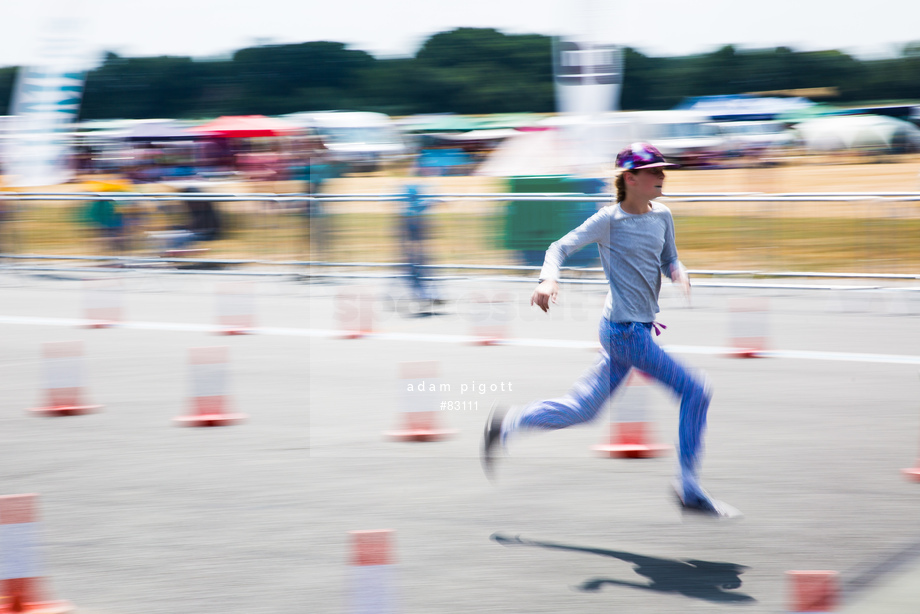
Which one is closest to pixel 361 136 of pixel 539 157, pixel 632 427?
pixel 539 157

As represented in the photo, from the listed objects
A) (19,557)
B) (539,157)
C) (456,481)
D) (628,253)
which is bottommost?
(456,481)

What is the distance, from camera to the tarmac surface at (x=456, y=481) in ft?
13.9

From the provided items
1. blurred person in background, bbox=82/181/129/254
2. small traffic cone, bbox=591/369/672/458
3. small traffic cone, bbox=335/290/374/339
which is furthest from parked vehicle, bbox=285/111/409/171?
small traffic cone, bbox=591/369/672/458

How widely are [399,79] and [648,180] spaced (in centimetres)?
3176

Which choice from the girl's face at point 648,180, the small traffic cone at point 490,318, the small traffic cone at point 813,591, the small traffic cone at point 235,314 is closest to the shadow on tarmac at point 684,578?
the small traffic cone at point 813,591

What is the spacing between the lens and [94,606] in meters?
4.09

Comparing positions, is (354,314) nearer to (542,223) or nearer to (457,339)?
(457,339)

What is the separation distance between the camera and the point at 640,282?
15.8ft

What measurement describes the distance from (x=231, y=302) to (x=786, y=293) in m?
6.52

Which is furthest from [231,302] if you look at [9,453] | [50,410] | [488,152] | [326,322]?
[488,152]

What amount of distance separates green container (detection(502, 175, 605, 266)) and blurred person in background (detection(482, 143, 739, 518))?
833cm

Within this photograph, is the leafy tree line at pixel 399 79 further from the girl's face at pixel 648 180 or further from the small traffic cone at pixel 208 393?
the girl's face at pixel 648 180

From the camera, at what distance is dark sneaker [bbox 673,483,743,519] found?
16.0ft

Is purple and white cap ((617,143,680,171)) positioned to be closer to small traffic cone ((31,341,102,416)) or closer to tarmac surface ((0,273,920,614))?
tarmac surface ((0,273,920,614))
